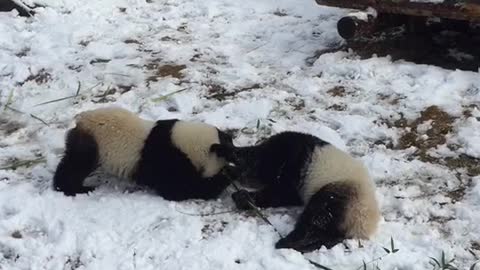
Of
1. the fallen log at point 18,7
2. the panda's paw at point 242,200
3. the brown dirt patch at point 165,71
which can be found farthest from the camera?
the fallen log at point 18,7

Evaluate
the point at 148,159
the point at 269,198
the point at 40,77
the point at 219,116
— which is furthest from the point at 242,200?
the point at 40,77

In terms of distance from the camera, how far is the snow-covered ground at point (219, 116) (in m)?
3.65

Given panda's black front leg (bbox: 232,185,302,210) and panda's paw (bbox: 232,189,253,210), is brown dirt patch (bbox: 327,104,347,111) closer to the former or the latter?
panda's black front leg (bbox: 232,185,302,210)

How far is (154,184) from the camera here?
4102mm

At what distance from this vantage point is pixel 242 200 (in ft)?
13.2

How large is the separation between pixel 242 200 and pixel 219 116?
1.17 m

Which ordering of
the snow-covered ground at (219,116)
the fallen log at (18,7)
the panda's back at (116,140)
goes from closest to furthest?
the snow-covered ground at (219,116), the panda's back at (116,140), the fallen log at (18,7)

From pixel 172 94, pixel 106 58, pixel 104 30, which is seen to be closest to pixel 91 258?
pixel 172 94

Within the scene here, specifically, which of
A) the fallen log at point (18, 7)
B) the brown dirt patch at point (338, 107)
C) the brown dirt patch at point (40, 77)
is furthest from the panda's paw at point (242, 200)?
the fallen log at point (18, 7)

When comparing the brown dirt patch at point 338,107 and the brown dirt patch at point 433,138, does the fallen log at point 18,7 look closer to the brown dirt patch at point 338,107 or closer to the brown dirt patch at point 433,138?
the brown dirt patch at point 338,107

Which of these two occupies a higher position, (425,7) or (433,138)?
(425,7)

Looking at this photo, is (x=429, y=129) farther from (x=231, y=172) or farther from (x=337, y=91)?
(x=231, y=172)

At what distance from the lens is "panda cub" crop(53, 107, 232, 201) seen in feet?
13.4

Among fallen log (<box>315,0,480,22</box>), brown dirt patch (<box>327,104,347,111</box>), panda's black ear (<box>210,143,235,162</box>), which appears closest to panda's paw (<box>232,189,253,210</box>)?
panda's black ear (<box>210,143,235,162</box>)
